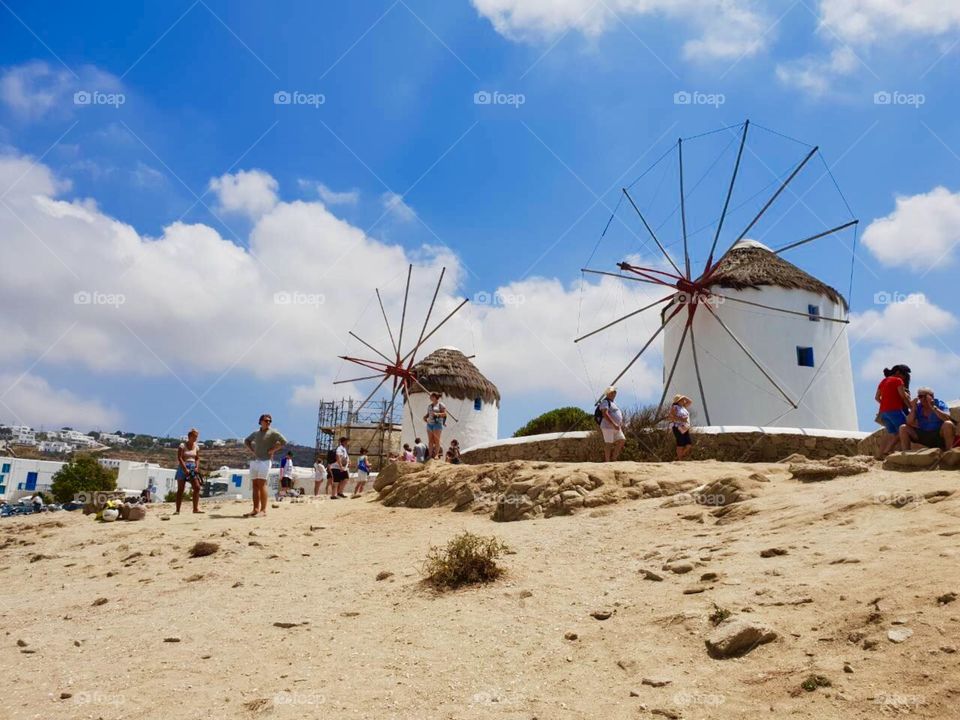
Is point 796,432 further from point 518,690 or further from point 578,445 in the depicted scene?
point 518,690

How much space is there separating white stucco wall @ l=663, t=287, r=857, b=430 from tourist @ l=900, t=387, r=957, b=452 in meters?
10.3

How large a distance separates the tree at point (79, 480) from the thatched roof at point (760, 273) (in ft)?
111

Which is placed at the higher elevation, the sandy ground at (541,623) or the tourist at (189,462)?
the tourist at (189,462)

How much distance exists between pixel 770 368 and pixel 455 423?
46.7 feet

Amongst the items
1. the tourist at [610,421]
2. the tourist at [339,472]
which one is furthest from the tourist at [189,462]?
the tourist at [610,421]

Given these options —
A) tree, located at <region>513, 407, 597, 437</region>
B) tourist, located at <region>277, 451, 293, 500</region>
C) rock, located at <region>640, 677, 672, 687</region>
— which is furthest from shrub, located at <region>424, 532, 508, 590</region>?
tree, located at <region>513, 407, 597, 437</region>

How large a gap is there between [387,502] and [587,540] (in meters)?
4.73

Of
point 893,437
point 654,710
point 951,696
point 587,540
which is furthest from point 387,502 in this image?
point 951,696

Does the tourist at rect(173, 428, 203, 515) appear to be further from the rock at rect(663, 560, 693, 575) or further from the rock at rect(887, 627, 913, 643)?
the rock at rect(887, 627, 913, 643)

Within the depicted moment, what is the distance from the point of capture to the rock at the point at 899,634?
137 inches

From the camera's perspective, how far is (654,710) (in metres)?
3.48

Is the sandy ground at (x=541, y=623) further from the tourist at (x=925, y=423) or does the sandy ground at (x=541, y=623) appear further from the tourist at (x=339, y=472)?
the tourist at (x=339, y=472)

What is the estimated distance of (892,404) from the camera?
8.22 metres

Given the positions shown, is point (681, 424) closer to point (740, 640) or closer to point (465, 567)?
point (465, 567)
